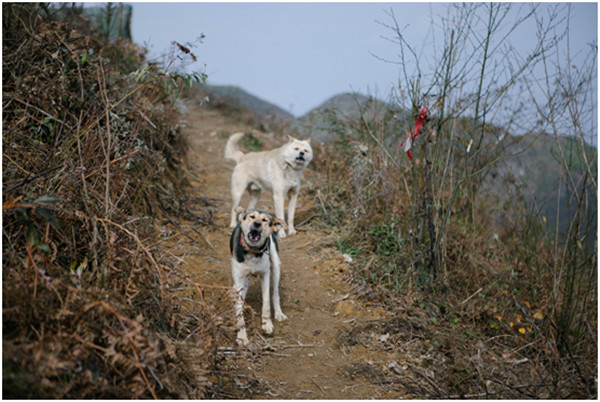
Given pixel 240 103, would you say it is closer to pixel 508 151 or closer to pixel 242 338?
pixel 508 151

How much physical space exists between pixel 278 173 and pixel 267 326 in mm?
3214

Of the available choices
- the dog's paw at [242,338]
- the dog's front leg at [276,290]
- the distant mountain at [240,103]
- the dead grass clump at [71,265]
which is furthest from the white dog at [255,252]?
the distant mountain at [240,103]

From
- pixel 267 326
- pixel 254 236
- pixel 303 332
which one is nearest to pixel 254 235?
pixel 254 236

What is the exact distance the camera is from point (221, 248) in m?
6.60

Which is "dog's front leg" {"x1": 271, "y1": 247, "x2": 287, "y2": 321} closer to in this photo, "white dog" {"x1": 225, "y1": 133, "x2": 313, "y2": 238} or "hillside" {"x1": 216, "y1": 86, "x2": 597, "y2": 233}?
"hillside" {"x1": 216, "y1": 86, "x2": 597, "y2": 233}

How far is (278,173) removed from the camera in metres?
7.33

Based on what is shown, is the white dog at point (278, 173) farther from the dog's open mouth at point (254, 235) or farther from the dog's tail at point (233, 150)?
the dog's open mouth at point (254, 235)

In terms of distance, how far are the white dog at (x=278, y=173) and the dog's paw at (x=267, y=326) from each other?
Result: 2.73 m

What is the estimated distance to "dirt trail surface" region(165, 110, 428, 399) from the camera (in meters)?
3.75

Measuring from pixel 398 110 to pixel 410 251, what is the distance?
178 cm

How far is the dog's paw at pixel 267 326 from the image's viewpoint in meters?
4.61

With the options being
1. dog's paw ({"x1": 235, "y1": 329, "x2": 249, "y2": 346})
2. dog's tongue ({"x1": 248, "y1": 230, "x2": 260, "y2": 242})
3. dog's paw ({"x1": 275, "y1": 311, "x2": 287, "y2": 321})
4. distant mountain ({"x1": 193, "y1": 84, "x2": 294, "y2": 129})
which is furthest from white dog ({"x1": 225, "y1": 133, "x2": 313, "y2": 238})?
distant mountain ({"x1": 193, "y1": 84, "x2": 294, "y2": 129})

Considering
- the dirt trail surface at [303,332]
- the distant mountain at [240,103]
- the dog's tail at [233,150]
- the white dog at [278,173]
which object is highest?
the distant mountain at [240,103]

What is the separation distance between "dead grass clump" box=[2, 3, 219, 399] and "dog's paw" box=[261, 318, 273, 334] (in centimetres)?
83
